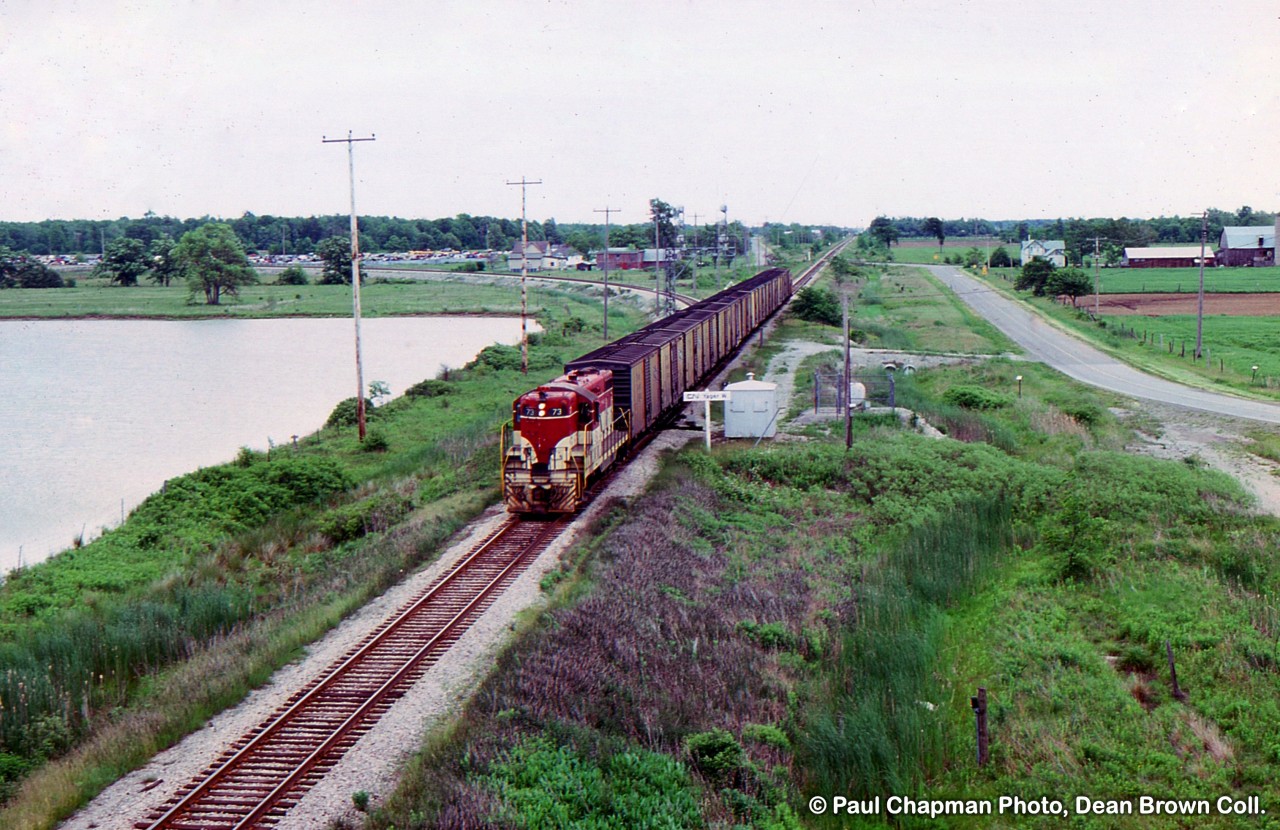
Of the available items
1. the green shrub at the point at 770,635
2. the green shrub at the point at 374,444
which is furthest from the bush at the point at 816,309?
the green shrub at the point at 770,635

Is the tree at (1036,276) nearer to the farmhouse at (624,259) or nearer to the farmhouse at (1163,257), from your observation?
the farmhouse at (1163,257)

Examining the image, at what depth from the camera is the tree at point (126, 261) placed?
423ft

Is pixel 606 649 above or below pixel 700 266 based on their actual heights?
below

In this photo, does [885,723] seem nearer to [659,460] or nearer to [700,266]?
[659,460]

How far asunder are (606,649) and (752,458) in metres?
15.5

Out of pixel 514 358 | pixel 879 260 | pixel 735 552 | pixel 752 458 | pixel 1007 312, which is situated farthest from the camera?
pixel 879 260

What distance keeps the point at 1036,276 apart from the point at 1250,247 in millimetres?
50703

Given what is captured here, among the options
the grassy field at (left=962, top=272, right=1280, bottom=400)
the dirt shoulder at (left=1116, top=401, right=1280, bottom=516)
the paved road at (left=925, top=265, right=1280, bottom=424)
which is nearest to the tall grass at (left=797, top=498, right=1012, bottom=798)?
the dirt shoulder at (left=1116, top=401, right=1280, bottom=516)

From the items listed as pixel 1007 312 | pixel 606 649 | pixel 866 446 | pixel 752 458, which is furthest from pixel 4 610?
pixel 1007 312

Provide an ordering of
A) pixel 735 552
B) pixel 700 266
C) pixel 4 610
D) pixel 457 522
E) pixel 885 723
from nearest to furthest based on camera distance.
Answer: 1. pixel 885 723
2. pixel 4 610
3. pixel 735 552
4. pixel 457 522
5. pixel 700 266

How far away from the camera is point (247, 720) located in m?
15.0

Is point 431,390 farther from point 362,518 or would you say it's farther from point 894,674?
point 894,674

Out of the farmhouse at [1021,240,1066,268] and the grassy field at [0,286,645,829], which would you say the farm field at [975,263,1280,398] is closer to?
the grassy field at [0,286,645,829]

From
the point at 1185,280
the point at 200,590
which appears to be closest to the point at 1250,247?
the point at 1185,280
